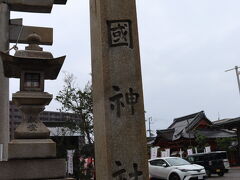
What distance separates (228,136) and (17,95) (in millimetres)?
28597

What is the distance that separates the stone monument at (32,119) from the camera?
23.8 ft

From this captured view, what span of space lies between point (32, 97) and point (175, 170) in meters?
9.72

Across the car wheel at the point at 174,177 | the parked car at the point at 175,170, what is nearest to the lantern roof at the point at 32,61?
the parked car at the point at 175,170

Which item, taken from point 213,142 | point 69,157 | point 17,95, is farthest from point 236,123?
point 17,95

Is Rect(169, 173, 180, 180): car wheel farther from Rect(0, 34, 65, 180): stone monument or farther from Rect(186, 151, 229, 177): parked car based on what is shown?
Rect(0, 34, 65, 180): stone monument

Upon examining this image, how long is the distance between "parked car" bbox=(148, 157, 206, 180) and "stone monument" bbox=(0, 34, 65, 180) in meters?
8.92

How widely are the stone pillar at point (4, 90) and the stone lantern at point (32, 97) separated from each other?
108cm

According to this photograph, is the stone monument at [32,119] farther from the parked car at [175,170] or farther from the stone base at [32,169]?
the parked car at [175,170]

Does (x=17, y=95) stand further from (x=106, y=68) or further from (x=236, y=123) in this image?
(x=236, y=123)

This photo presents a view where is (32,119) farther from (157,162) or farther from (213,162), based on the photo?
(213,162)

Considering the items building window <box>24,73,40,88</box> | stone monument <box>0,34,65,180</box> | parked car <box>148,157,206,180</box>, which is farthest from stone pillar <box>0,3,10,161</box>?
parked car <box>148,157,206,180</box>

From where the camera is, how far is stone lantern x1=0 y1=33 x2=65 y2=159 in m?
7.41

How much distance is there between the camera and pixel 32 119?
7.77 meters

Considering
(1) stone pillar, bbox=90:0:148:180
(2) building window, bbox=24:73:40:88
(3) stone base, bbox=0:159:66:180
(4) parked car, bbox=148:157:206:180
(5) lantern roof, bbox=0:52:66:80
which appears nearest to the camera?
(1) stone pillar, bbox=90:0:148:180
